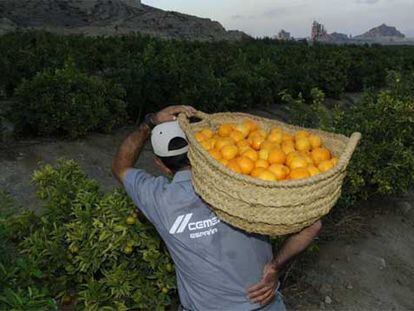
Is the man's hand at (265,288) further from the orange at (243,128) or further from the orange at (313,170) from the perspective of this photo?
the orange at (243,128)

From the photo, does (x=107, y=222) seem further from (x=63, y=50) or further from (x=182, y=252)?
(x=63, y=50)

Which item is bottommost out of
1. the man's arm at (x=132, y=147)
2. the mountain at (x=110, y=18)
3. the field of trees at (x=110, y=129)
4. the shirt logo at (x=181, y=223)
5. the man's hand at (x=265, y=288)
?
the mountain at (x=110, y=18)

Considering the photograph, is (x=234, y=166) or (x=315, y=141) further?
(x=315, y=141)

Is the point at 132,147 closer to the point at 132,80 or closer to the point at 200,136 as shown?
the point at 200,136

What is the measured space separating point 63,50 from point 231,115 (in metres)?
7.91

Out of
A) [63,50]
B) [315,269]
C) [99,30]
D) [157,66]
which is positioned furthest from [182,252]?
[99,30]

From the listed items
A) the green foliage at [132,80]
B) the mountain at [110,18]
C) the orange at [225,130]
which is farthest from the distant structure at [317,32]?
the orange at [225,130]

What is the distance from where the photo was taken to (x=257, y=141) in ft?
7.42

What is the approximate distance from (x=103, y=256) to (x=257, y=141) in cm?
134

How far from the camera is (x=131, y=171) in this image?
2240 mm

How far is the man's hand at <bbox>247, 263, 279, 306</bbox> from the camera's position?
7.04 feet

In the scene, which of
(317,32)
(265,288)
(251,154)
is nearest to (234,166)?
(251,154)

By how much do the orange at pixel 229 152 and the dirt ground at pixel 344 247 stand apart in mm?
2043

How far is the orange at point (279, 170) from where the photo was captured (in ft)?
6.41
